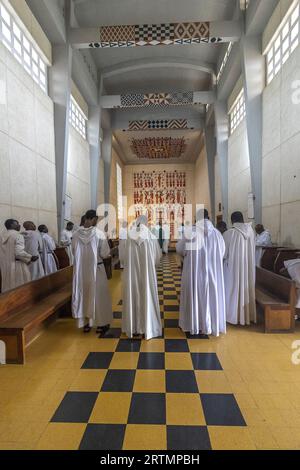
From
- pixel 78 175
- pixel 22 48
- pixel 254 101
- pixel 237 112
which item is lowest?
pixel 78 175

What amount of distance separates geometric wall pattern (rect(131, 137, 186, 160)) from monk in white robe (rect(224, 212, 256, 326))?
10518 millimetres

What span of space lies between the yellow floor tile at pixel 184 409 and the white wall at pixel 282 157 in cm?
401

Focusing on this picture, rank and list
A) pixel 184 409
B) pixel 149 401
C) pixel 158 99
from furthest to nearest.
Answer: pixel 158 99 < pixel 149 401 < pixel 184 409

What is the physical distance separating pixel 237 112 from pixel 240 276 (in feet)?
24.3

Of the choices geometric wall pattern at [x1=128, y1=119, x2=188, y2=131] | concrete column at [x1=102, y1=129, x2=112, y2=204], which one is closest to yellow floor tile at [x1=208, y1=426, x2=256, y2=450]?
geometric wall pattern at [x1=128, y1=119, x2=188, y2=131]

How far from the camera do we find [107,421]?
6.48 ft

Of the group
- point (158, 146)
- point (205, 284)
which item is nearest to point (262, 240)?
point (205, 284)

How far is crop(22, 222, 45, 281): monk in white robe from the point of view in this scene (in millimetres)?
5156

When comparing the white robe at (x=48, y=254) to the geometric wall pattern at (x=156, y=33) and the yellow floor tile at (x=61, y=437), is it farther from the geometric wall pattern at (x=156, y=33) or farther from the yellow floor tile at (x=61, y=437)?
the geometric wall pattern at (x=156, y=33)

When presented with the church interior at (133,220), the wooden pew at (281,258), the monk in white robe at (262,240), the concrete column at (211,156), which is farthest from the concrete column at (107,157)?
the wooden pew at (281,258)

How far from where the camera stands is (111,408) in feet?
6.97

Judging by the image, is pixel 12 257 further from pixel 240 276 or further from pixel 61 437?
pixel 240 276

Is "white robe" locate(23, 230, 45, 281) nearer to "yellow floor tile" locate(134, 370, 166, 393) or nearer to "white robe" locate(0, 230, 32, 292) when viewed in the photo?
"white robe" locate(0, 230, 32, 292)
